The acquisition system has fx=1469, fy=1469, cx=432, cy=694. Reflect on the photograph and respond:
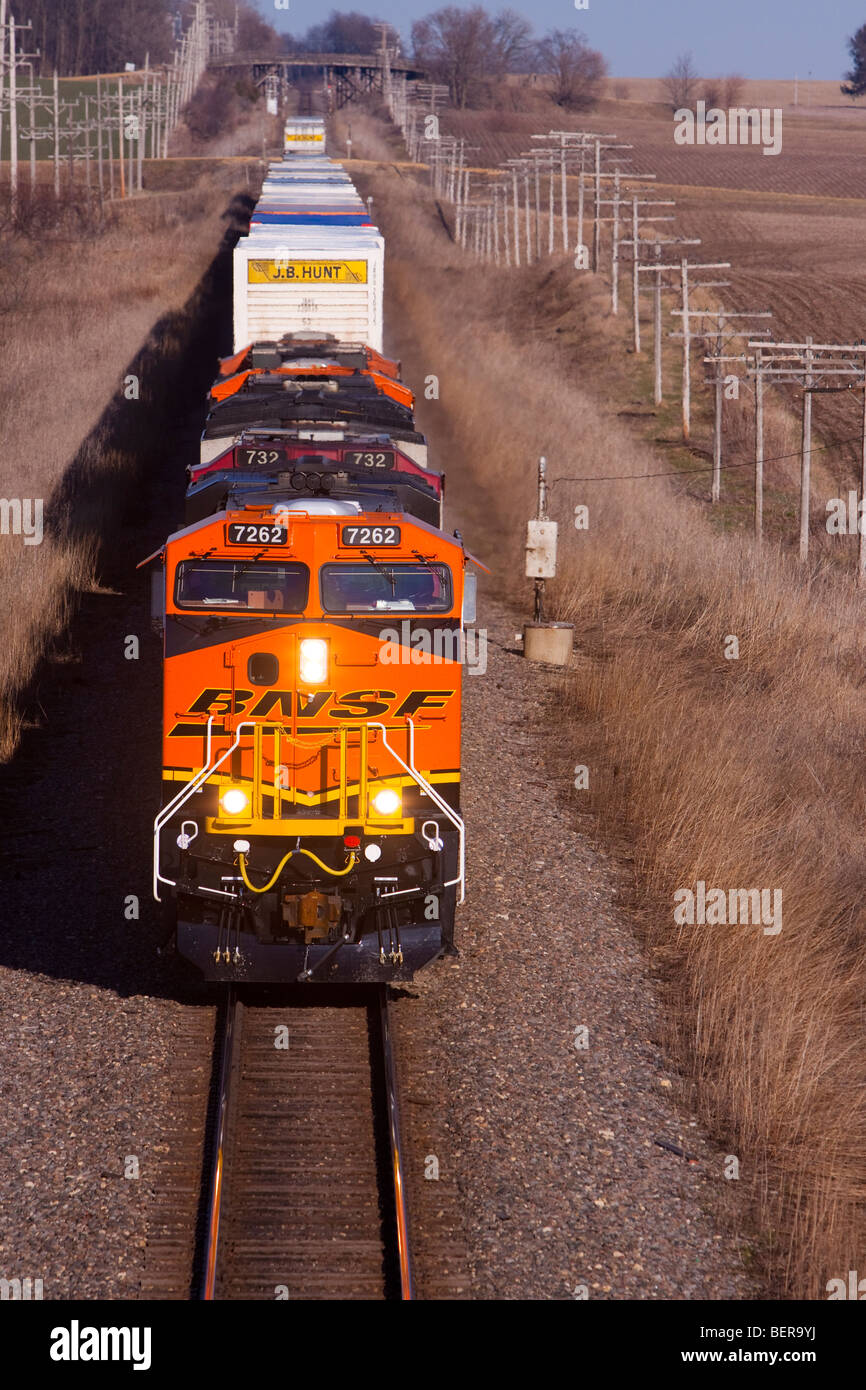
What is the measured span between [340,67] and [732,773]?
504ft

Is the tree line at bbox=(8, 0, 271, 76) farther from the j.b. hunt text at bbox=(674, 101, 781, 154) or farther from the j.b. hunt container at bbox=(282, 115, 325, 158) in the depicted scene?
the j.b. hunt container at bbox=(282, 115, 325, 158)

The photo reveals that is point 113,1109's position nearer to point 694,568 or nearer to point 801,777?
point 801,777

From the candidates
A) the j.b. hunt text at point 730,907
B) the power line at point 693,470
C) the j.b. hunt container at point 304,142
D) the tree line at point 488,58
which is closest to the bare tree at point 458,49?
the tree line at point 488,58

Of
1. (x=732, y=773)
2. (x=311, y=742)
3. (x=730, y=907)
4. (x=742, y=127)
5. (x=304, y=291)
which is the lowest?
(x=730, y=907)

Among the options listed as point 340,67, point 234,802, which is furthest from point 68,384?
point 340,67

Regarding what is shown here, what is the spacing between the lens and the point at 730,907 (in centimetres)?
1110

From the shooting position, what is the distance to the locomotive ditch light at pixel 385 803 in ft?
30.6

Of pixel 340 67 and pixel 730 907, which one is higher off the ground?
pixel 340 67

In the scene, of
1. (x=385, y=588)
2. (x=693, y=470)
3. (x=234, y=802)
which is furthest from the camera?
(x=693, y=470)

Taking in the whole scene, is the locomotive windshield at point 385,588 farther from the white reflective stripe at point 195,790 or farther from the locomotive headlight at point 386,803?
the locomotive headlight at point 386,803

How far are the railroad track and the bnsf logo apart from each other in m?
1.89

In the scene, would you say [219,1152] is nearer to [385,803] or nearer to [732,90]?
[385,803]

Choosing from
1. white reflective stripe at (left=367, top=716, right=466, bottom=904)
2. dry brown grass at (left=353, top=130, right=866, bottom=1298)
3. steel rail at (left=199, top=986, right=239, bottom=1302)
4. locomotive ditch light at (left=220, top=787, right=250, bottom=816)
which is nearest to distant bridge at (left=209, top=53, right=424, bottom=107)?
dry brown grass at (left=353, top=130, right=866, bottom=1298)

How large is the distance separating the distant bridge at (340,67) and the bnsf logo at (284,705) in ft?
470
